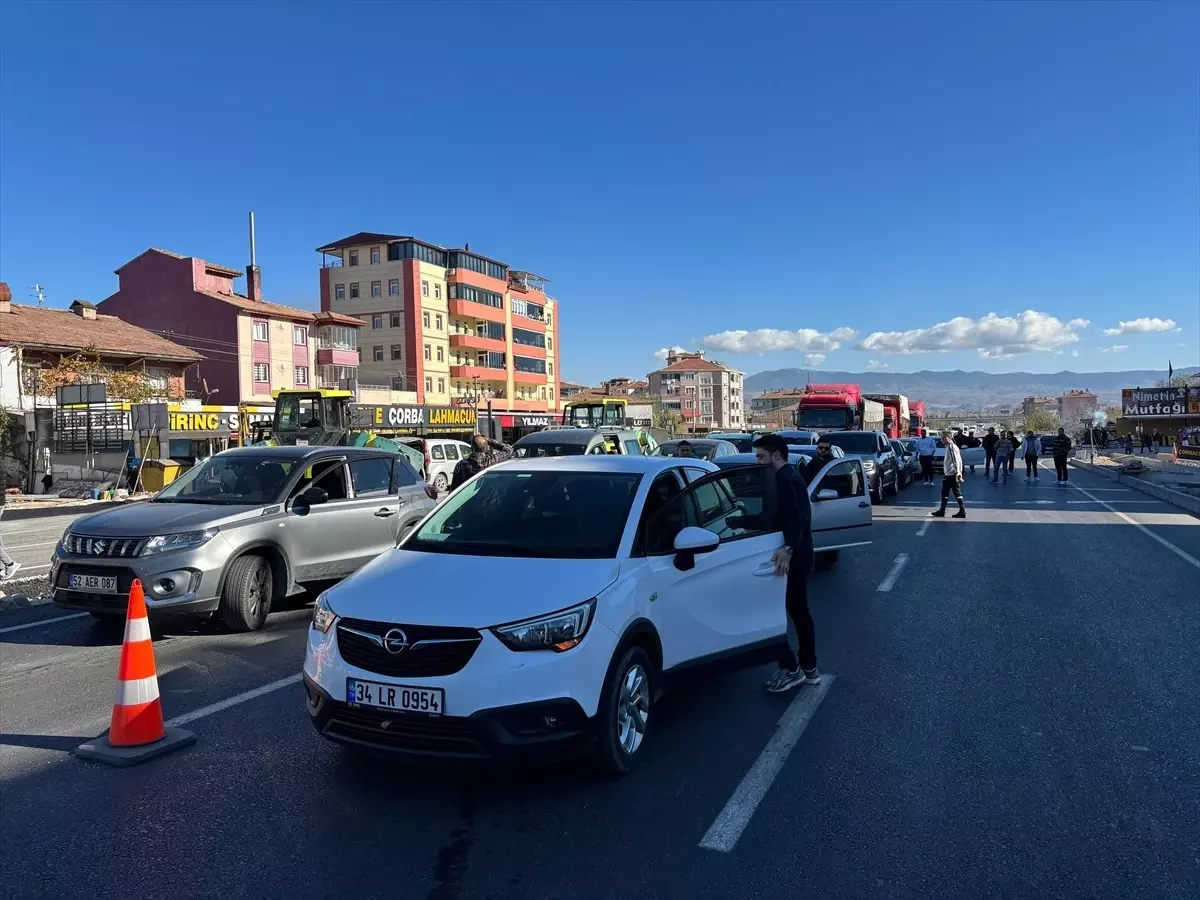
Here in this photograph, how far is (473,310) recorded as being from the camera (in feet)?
251

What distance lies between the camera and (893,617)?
318 inches

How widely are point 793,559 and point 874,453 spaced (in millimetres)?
15944

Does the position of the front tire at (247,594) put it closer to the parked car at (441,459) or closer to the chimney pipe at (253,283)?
the parked car at (441,459)

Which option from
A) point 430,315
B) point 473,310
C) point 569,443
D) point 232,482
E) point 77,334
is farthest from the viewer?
point 473,310

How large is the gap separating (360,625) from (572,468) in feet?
6.26

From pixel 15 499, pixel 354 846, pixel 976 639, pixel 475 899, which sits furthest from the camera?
pixel 15 499

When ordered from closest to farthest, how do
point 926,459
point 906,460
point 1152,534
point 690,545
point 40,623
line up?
1. point 690,545
2. point 40,623
3. point 1152,534
4. point 906,460
5. point 926,459

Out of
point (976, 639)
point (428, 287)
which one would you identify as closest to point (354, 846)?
point (976, 639)

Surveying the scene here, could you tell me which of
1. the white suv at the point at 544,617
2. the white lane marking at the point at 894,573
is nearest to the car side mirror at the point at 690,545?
the white suv at the point at 544,617

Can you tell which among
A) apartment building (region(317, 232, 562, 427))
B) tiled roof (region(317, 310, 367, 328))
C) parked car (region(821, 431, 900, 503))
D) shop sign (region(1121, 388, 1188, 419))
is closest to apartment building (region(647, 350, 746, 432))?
shop sign (region(1121, 388, 1188, 419))

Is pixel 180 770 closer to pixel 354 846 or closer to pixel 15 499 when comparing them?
pixel 354 846

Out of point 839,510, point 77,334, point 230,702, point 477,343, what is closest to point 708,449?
point 839,510

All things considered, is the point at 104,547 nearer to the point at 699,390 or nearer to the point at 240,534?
the point at 240,534

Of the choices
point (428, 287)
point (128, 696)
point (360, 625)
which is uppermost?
point (428, 287)
